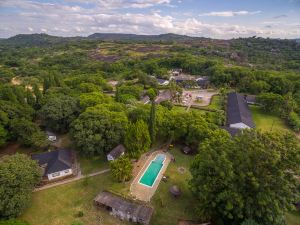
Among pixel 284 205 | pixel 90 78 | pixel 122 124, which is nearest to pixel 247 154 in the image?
pixel 284 205

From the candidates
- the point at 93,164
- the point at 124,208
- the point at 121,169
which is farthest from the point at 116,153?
the point at 124,208

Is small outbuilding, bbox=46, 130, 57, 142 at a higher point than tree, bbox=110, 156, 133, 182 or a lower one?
lower

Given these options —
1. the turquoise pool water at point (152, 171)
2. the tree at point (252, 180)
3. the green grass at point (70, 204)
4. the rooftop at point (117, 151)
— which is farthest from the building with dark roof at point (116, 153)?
the tree at point (252, 180)

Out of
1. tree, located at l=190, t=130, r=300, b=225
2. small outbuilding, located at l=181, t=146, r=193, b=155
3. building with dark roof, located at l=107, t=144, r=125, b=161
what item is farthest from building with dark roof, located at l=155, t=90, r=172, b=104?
tree, located at l=190, t=130, r=300, b=225

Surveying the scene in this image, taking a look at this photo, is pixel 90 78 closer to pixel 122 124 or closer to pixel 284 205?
pixel 122 124

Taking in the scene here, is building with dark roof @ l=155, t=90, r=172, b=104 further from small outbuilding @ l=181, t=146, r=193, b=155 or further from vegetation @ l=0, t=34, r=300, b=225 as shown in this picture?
small outbuilding @ l=181, t=146, r=193, b=155

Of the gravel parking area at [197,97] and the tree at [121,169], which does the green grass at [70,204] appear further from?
the gravel parking area at [197,97]
